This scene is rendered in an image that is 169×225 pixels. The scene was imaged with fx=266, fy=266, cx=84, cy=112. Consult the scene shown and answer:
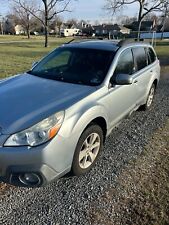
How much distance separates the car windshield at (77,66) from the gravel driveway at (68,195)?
4.01ft

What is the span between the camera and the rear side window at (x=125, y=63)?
4.31 meters

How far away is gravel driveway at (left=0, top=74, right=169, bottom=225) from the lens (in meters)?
2.82

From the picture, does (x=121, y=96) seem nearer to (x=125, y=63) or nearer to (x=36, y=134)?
(x=125, y=63)

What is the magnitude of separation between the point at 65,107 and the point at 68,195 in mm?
1059

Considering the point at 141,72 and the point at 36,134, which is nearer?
the point at 36,134

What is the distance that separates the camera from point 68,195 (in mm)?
3195

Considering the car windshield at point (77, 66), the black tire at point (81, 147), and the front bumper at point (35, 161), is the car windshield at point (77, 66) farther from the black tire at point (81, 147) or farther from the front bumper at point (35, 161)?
the front bumper at point (35, 161)

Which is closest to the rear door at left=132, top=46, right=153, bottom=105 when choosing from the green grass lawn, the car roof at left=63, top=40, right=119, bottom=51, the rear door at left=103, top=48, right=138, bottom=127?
the rear door at left=103, top=48, right=138, bottom=127

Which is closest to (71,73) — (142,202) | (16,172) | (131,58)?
(131,58)

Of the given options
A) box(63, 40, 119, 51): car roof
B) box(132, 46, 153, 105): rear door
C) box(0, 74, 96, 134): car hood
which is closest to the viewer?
box(0, 74, 96, 134): car hood

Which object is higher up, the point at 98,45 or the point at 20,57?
the point at 98,45

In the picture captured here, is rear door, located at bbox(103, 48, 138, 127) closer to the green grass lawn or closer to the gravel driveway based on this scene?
the gravel driveway

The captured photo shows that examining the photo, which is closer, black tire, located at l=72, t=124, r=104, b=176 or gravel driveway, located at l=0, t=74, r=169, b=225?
gravel driveway, located at l=0, t=74, r=169, b=225

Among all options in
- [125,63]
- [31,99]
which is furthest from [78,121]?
[125,63]
